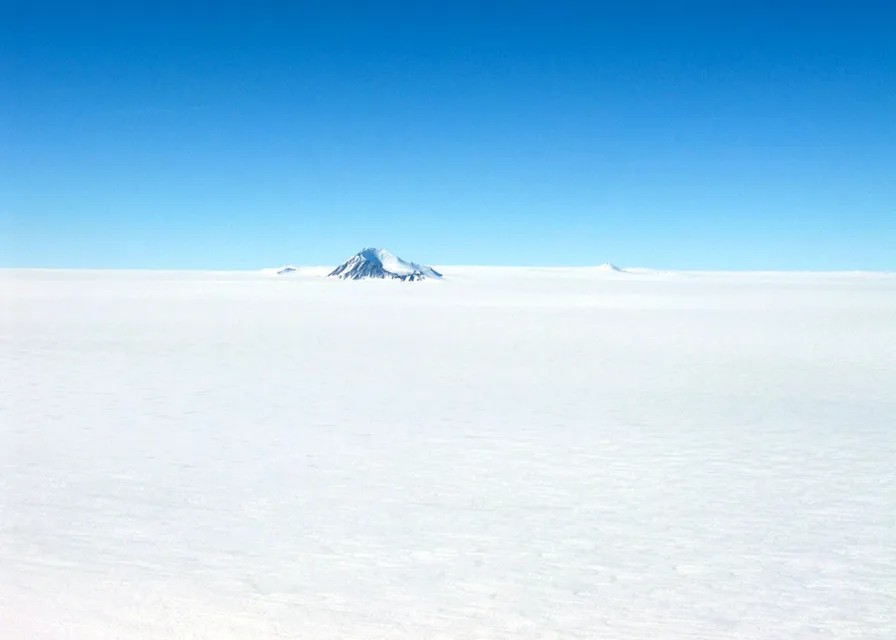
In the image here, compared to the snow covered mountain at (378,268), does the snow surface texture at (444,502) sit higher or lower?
lower

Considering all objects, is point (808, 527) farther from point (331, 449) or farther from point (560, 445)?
point (331, 449)

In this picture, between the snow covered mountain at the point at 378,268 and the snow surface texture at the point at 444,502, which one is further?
the snow covered mountain at the point at 378,268

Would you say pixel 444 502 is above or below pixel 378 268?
below

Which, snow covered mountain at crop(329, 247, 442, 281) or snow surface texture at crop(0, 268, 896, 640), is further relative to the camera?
snow covered mountain at crop(329, 247, 442, 281)

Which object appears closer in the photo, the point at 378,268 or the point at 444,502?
the point at 444,502

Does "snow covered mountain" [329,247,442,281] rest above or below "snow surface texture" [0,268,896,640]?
above
